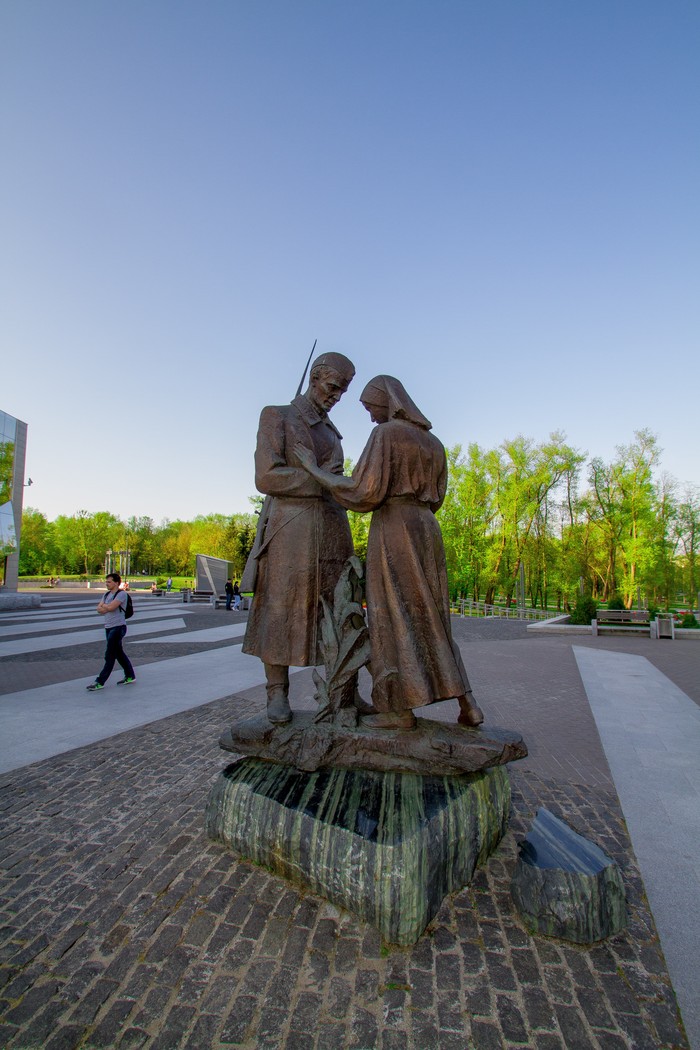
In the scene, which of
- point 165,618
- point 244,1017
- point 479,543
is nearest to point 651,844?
point 244,1017

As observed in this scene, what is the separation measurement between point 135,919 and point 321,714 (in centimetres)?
135

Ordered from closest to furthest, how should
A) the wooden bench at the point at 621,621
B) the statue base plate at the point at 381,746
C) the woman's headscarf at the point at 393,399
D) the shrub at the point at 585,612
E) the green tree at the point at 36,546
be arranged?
the statue base plate at the point at 381,746
the woman's headscarf at the point at 393,399
the wooden bench at the point at 621,621
the shrub at the point at 585,612
the green tree at the point at 36,546

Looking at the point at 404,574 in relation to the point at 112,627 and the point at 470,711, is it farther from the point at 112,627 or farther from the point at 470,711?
the point at 112,627

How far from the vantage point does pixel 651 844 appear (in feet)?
11.4

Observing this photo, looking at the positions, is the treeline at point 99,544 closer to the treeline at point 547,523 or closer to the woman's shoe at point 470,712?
the treeline at point 547,523

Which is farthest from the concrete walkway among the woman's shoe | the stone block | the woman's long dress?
the woman's long dress

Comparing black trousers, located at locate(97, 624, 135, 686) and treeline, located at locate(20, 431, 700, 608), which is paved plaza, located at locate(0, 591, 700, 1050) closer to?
black trousers, located at locate(97, 624, 135, 686)

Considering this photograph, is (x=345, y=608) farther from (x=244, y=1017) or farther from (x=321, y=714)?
(x=244, y=1017)

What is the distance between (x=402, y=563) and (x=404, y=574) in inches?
2.6

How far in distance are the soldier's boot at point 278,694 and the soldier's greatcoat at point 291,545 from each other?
0.10 m

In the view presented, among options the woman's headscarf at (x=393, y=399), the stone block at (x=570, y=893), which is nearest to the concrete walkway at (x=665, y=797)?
the stone block at (x=570, y=893)

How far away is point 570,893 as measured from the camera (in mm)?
2527

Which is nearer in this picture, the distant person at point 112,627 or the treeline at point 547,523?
the distant person at point 112,627

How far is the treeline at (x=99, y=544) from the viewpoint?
59000 mm
